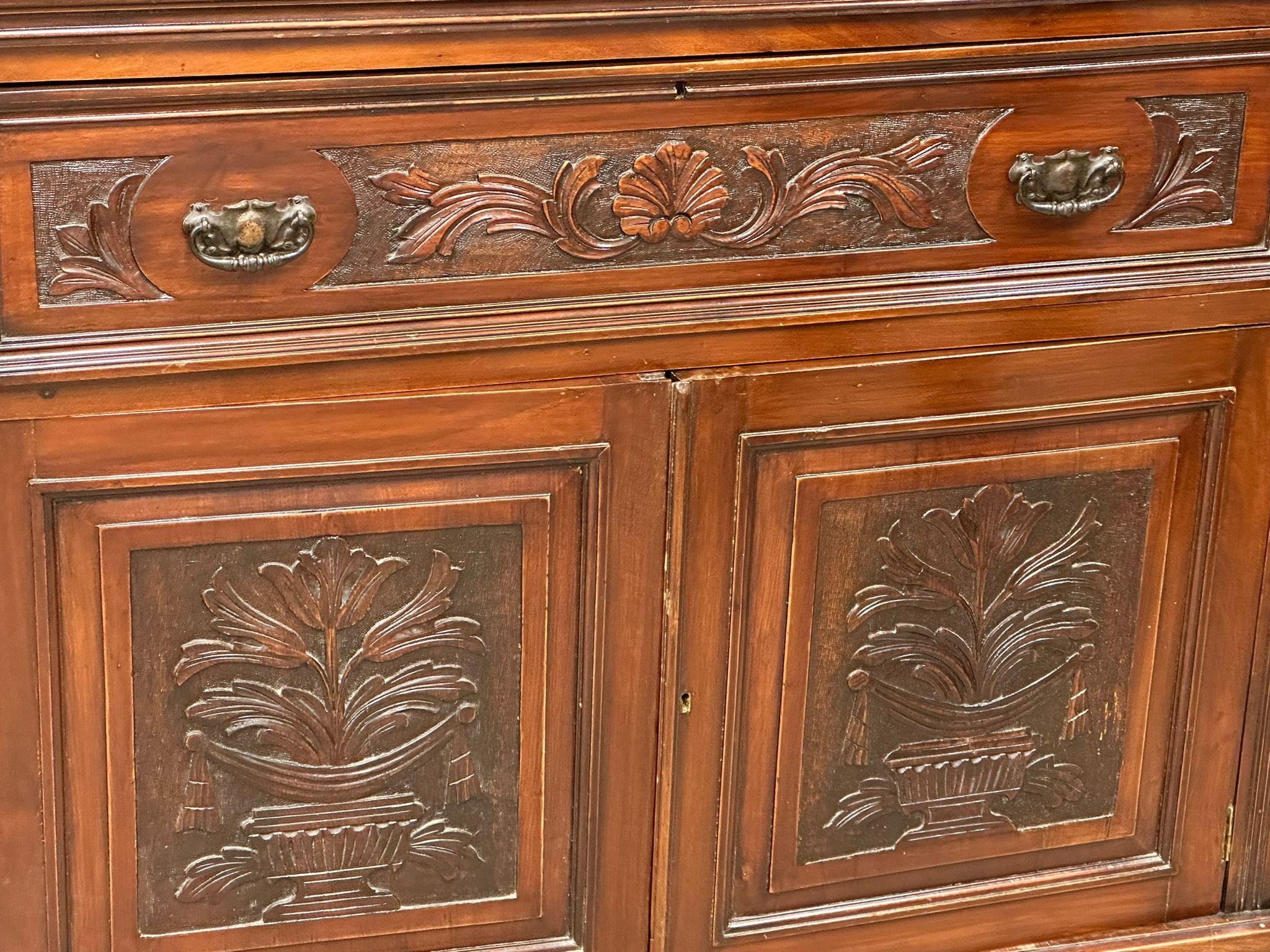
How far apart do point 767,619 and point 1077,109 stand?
0.47 m

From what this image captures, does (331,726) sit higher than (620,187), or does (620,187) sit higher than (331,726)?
(620,187)

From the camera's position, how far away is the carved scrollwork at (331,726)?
130 cm

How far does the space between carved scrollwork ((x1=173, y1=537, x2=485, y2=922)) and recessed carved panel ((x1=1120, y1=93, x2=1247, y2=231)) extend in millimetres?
643

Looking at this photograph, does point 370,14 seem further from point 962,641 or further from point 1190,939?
point 1190,939

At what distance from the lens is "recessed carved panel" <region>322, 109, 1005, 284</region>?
1.22 m

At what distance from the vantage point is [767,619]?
55.3 inches

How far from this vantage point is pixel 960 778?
4.96 feet

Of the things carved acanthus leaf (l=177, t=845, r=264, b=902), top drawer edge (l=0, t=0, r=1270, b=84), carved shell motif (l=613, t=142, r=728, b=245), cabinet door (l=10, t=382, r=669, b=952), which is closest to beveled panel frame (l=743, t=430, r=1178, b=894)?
cabinet door (l=10, t=382, r=669, b=952)

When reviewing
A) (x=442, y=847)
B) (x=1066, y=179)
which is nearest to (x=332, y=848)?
(x=442, y=847)

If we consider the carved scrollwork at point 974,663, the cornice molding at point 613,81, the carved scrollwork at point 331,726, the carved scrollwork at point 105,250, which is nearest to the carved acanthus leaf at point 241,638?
the carved scrollwork at point 331,726

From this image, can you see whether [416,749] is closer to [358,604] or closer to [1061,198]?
[358,604]

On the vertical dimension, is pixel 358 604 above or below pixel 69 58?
below

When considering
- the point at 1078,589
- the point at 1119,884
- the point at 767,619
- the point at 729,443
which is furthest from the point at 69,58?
the point at 1119,884

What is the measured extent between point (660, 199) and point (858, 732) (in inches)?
19.7
